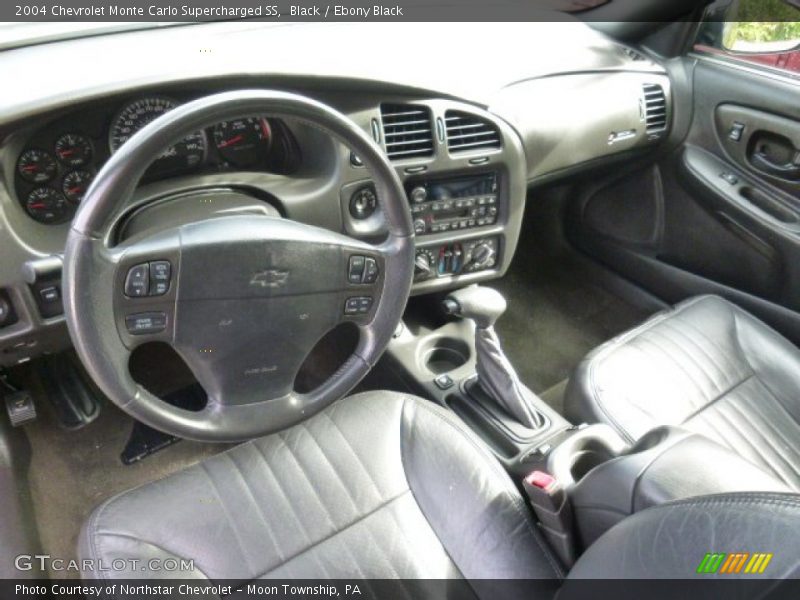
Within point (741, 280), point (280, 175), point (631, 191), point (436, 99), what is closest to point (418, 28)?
point (436, 99)

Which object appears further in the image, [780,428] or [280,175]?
[780,428]

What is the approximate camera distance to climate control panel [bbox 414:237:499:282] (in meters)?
1.81

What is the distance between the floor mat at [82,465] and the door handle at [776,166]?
1.66 m

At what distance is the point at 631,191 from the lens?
2605 millimetres

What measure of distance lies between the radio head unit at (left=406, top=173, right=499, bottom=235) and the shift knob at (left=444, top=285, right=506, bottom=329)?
20cm

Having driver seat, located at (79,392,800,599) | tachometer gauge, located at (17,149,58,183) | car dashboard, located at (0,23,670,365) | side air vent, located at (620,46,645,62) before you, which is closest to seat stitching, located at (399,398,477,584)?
driver seat, located at (79,392,800,599)

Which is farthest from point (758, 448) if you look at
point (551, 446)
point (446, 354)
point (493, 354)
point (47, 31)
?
point (47, 31)

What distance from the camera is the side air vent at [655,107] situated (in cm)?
230

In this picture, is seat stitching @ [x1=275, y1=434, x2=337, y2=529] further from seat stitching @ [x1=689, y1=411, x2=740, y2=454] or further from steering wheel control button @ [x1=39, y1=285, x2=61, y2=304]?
seat stitching @ [x1=689, y1=411, x2=740, y2=454]

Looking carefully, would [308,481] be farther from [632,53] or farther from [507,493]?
[632,53]

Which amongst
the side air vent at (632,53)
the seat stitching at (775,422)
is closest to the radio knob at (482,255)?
the seat stitching at (775,422)

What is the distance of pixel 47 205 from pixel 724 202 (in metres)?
1.83

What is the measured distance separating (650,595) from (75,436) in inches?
59.6

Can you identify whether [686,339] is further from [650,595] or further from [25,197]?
[25,197]
